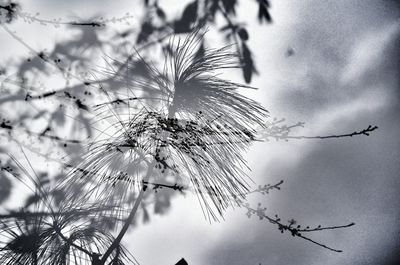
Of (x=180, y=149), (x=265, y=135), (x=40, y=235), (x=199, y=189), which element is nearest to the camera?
(x=199, y=189)

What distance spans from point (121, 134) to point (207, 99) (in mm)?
442

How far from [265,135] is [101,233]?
1.03 m

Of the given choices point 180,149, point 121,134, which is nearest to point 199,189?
point 180,149

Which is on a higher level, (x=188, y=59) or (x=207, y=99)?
(x=188, y=59)

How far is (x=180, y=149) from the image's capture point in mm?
1187

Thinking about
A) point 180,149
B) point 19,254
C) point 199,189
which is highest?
point 19,254

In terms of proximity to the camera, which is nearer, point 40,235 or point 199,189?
point 199,189

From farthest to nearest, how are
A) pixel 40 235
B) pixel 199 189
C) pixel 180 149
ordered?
pixel 40 235 → pixel 180 149 → pixel 199 189

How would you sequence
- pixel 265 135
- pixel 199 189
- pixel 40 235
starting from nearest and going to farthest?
pixel 199 189
pixel 40 235
pixel 265 135

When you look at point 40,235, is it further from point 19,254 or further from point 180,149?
point 180,149

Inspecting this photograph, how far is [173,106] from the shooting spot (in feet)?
4.43

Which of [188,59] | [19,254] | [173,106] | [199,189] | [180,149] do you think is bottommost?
[199,189]

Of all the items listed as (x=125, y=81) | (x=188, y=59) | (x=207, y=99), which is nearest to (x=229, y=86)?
(x=207, y=99)

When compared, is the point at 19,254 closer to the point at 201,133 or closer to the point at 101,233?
the point at 101,233
